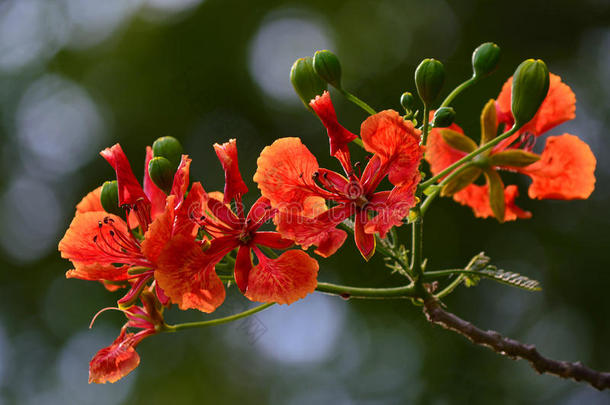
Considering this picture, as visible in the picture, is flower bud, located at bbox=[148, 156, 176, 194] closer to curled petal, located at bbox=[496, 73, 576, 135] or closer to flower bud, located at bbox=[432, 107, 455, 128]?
flower bud, located at bbox=[432, 107, 455, 128]

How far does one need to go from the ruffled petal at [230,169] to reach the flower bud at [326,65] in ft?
1.46

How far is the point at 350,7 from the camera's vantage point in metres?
7.31

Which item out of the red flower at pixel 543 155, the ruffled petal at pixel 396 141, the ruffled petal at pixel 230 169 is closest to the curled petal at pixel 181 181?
the ruffled petal at pixel 230 169

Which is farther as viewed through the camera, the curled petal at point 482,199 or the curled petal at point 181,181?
the curled petal at point 482,199

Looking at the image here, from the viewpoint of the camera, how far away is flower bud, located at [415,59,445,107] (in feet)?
6.23

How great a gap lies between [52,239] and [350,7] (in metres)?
4.69

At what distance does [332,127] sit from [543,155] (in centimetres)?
113

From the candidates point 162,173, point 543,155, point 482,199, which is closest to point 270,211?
point 162,173

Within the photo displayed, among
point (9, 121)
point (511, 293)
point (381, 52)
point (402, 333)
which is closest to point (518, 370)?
point (511, 293)

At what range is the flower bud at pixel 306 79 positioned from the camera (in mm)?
2035

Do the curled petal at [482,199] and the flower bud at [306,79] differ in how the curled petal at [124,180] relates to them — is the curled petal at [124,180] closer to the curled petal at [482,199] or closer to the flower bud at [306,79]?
the flower bud at [306,79]

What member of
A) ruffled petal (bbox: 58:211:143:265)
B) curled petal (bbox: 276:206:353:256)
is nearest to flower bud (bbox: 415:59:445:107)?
curled petal (bbox: 276:206:353:256)

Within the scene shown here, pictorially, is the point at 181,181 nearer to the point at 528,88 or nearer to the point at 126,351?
the point at 126,351

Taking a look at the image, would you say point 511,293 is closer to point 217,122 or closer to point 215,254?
point 217,122
